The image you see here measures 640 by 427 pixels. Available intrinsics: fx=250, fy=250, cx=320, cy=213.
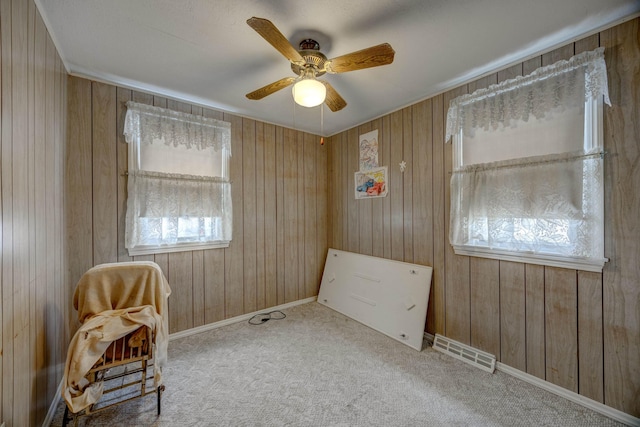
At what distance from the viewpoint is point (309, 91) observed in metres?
1.59

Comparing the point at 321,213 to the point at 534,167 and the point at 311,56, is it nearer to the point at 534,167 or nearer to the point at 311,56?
the point at 311,56

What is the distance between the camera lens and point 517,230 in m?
1.91

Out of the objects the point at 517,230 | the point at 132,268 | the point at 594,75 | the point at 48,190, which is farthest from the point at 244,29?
the point at 517,230

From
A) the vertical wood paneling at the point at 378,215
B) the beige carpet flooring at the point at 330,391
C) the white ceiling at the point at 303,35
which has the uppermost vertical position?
the white ceiling at the point at 303,35

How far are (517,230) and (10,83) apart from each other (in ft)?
10.2

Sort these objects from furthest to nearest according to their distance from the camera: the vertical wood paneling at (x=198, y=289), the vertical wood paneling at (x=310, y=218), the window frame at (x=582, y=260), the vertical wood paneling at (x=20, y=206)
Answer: the vertical wood paneling at (x=310, y=218), the vertical wood paneling at (x=198, y=289), the window frame at (x=582, y=260), the vertical wood paneling at (x=20, y=206)

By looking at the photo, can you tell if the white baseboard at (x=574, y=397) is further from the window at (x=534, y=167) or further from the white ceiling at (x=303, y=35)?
the white ceiling at (x=303, y=35)

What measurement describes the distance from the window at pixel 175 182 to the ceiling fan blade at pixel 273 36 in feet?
5.15

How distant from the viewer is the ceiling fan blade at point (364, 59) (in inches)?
55.5

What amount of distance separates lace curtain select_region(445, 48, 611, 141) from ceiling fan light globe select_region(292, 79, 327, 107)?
137 centimetres

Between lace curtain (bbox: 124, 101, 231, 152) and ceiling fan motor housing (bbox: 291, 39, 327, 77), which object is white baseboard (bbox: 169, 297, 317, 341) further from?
ceiling fan motor housing (bbox: 291, 39, 327, 77)

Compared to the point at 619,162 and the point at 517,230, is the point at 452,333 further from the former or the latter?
the point at 619,162

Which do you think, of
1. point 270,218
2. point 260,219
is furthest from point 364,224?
point 260,219

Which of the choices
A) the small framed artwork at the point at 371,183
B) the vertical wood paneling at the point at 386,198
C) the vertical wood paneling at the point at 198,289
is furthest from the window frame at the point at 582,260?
the vertical wood paneling at the point at 198,289
